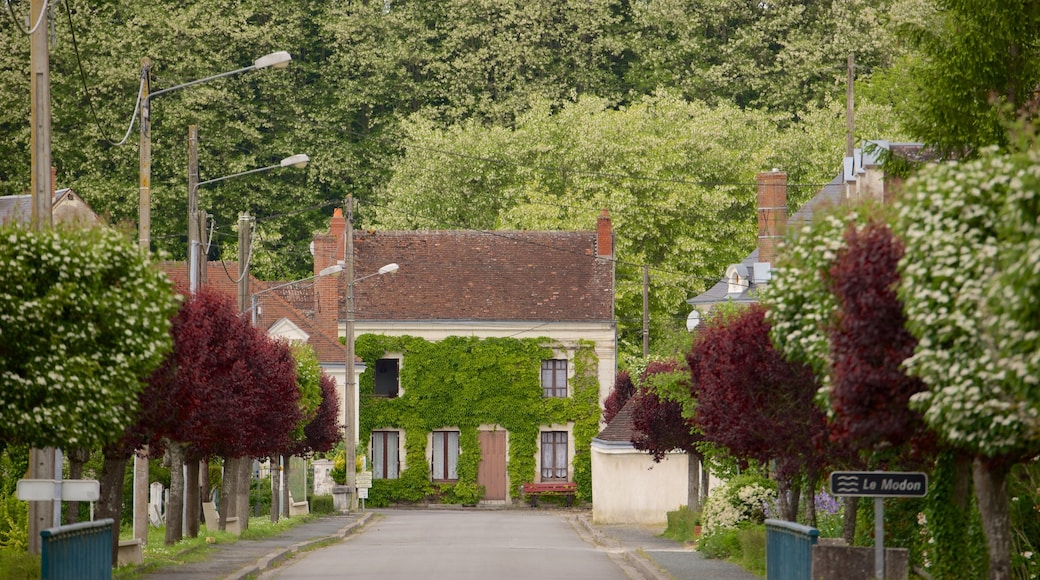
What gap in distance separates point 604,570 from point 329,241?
116 ft

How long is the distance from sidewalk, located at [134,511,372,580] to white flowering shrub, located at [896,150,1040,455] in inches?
516

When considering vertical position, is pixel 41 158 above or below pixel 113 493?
above

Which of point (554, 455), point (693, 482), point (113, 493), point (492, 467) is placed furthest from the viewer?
point (554, 455)

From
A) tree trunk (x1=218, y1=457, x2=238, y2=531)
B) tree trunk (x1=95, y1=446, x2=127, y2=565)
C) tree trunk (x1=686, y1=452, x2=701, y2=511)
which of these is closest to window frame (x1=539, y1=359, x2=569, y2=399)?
tree trunk (x1=686, y1=452, x2=701, y2=511)

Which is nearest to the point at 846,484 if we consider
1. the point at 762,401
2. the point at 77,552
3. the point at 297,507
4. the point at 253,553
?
the point at 762,401

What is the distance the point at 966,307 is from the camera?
1165cm

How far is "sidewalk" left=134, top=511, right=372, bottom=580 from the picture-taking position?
2333 cm

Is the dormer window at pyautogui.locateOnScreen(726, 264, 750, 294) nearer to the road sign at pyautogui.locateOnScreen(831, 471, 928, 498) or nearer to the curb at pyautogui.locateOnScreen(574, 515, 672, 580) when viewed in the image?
the curb at pyautogui.locateOnScreen(574, 515, 672, 580)

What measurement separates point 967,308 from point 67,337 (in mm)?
9011

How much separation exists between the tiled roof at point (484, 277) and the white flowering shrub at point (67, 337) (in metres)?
40.8

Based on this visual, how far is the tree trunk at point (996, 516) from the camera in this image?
14320 millimetres

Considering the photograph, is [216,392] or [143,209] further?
[143,209]

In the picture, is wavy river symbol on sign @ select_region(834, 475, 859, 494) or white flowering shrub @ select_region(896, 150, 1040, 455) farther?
wavy river symbol on sign @ select_region(834, 475, 859, 494)

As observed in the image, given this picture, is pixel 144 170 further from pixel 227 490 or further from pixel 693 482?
pixel 693 482
